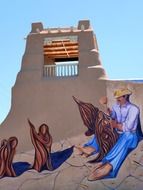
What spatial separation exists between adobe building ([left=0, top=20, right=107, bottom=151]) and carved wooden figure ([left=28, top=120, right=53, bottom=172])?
168mm

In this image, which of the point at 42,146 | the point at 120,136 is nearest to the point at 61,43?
the point at 42,146

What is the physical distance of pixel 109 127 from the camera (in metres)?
16.1

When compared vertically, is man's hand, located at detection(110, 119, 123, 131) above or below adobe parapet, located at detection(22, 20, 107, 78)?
below

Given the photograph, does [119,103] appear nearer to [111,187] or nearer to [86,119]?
Answer: [86,119]

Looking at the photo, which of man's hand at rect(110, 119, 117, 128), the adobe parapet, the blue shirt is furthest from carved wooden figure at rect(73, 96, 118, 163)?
the adobe parapet

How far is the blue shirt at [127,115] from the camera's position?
52.5 feet

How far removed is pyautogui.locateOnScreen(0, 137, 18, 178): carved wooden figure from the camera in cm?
1622

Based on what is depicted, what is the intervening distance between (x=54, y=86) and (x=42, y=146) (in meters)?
2.12

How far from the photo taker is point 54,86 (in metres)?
16.8

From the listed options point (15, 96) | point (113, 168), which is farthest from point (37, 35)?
point (113, 168)

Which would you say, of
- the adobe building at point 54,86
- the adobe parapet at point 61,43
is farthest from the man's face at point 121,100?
the adobe parapet at point 61,43

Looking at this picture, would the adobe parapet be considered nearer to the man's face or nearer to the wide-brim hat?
the wide-brim hat

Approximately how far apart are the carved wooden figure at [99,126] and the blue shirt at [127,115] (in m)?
0.32

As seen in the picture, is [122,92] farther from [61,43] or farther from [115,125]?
[61,43]
